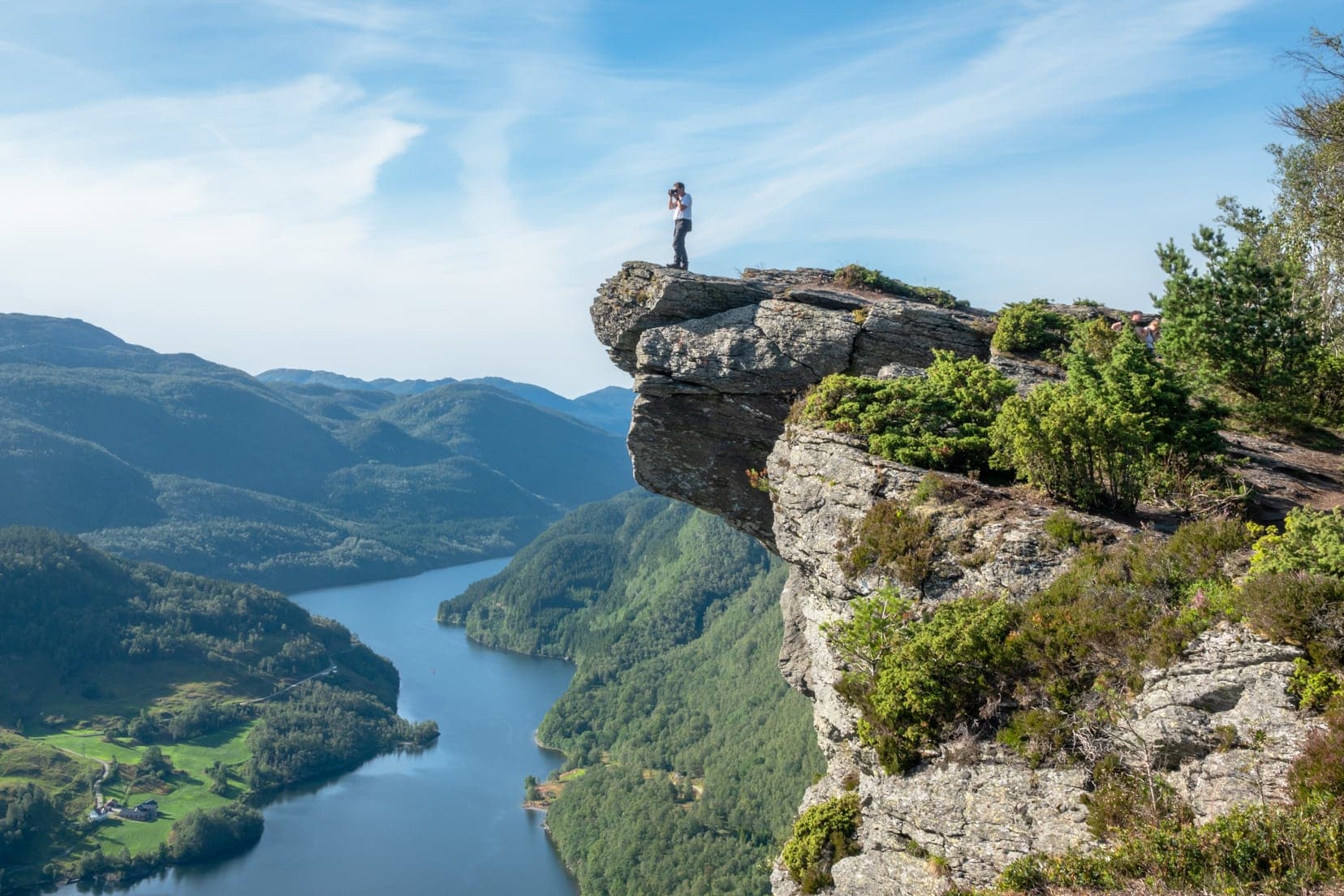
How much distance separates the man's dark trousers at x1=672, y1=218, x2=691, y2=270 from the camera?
2380 centimetres

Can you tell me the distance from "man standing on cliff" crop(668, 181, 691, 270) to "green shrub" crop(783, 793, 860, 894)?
51.3 feet

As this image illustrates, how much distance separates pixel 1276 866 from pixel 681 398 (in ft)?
53.7

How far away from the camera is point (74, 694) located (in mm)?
162375

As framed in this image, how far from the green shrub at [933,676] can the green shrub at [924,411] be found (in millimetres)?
3981

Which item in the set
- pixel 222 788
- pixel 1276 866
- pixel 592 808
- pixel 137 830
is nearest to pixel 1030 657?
pixel 1276 866

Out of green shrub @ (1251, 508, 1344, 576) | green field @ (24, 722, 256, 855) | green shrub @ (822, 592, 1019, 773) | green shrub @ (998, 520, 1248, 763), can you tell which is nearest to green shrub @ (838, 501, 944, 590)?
green shrub @ (822, 592, 1019, 773)

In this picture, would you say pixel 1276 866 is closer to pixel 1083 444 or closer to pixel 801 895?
pixel 801 895

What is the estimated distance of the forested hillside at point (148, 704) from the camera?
11500 centimetres

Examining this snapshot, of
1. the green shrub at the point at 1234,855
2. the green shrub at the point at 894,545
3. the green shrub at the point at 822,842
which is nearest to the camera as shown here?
the green shrub at the point at 1234,855

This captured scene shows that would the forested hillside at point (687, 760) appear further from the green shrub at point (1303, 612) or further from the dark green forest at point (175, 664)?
the green shrub at point (1303, 612)

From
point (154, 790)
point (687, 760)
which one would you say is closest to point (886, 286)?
point (687, 760)

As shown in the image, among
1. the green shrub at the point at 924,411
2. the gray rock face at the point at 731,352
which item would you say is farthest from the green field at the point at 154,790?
the green shrub at the point at 924,411

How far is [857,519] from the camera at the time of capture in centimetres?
1416

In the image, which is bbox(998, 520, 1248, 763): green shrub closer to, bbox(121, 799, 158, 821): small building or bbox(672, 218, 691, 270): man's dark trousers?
bbox(672, 218, 691, 270): man's dark trousers
